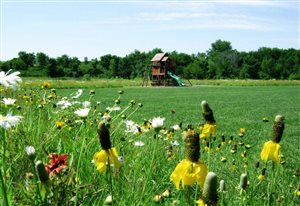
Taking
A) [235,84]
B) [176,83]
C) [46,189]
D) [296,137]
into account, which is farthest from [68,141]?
[235,84]

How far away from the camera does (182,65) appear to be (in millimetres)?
77312

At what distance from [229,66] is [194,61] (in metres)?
5.99

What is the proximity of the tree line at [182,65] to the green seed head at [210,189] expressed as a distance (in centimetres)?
6727

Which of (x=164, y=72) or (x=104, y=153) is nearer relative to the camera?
(x=104, y=153)

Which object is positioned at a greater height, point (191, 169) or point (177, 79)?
point (191, 169)

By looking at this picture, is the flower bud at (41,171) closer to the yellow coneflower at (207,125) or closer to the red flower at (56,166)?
the red flower at (56,166)

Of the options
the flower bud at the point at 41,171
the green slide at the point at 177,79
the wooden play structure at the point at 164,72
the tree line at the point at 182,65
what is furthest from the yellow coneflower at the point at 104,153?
the tree line at the point at 182,65

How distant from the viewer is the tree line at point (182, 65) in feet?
232

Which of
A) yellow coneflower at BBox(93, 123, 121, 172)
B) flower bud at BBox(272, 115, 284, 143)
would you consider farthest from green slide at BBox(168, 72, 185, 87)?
yellow coneflower at BBox(93, 123, 121, 172)

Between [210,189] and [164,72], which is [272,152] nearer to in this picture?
[210,189]

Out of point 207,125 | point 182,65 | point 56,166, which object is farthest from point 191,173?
point 182,65

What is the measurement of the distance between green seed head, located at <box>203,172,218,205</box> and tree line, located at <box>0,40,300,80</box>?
67269mm

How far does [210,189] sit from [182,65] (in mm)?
76746

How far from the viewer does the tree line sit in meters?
70.7
